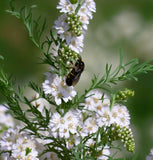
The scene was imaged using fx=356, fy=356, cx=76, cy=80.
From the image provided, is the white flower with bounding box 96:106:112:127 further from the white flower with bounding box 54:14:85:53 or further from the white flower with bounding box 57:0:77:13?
the white flower with bounding box 57:0:77:13

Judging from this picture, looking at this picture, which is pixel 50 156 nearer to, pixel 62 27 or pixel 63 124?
pixel 63 124

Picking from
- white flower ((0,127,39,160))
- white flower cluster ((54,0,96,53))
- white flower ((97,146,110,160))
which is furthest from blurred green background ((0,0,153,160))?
white flower cluster ((54,0,96,53))

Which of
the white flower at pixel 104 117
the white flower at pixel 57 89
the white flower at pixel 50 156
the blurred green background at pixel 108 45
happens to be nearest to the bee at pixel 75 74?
the white flower at pixel 57 89

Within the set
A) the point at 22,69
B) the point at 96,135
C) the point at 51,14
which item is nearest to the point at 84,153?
the point at 96,135

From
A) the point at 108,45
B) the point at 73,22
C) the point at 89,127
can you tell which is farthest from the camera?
the point at 108,45

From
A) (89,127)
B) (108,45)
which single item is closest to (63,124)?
(89,127)

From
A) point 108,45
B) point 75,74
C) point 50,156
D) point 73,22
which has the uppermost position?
point 108,45

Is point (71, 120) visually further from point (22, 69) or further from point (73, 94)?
point (22, 69)
